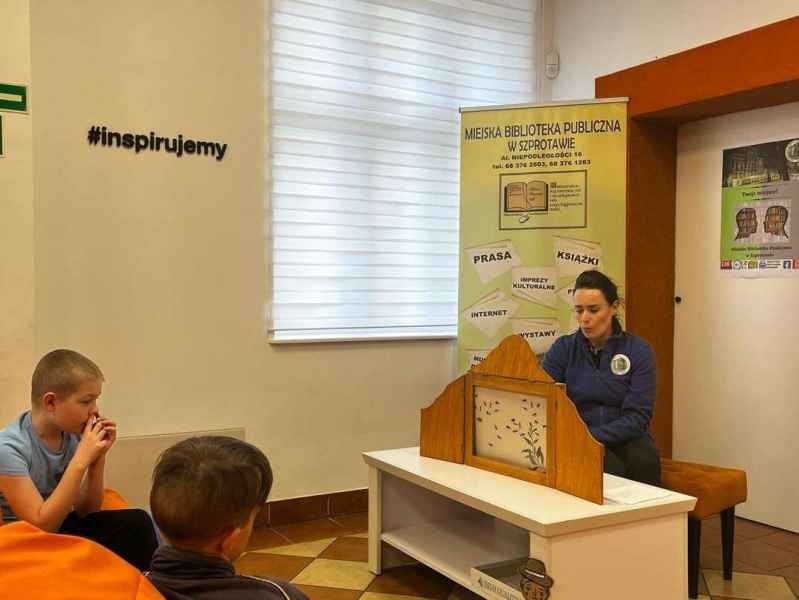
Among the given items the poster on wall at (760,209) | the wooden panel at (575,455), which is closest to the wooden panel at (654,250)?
the poster on wall at (760,209)

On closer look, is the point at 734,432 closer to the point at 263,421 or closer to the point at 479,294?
the point at 479,294

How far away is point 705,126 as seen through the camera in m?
4.18

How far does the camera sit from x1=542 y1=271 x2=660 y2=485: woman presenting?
304 cm

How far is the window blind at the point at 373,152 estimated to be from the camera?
405 centimetres

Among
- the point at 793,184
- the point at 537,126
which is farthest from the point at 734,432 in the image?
the point at 537,126

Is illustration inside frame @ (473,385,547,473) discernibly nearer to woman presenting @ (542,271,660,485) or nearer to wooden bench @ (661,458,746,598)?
woman presenting @ (542,271,660,485)

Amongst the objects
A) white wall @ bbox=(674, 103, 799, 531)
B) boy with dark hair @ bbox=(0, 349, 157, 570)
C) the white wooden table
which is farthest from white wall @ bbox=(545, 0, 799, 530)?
boy with dark hair @ bbox=(0, 349, 157, 570)

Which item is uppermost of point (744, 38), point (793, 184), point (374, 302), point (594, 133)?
point (744, 38)

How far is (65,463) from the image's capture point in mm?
2250

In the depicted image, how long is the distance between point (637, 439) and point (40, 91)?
2850 millimetres

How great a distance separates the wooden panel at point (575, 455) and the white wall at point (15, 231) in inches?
75.8

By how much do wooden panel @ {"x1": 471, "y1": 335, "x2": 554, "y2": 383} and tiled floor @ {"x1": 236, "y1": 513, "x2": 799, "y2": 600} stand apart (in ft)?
2.85

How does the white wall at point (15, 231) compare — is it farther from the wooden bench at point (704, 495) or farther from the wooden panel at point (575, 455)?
the wooden bench at point (704, 495)

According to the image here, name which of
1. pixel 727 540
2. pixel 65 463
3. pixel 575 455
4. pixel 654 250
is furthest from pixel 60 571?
pixel 654 250
